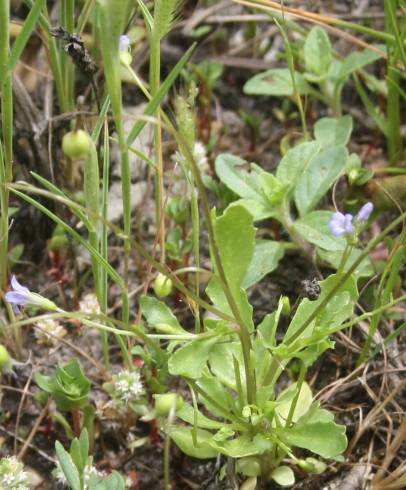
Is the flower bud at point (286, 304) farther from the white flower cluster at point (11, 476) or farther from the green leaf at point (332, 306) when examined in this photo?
the white flower cluster at point (11, 476)

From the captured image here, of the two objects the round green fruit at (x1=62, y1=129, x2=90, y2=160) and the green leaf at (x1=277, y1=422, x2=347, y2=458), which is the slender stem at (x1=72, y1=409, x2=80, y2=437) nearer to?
the green leaf at (x1=277, y1=422, x2=347, y2=458)

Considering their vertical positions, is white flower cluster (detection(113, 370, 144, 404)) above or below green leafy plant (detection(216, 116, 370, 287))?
below

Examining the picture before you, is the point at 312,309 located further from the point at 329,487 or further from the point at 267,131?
the point at 267,131

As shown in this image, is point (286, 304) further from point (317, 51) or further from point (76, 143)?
point (317, 51)

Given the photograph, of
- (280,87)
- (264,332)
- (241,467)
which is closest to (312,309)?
(264,332)

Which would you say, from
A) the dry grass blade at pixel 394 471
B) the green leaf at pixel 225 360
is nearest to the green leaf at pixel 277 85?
the green leaf at pixel 225 360

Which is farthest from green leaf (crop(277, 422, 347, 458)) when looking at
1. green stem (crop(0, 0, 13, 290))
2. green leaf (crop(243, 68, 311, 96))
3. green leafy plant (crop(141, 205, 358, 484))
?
green leaf (crop(243, 68, 311, 96))

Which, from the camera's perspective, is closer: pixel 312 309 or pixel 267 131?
pixel 312 309
